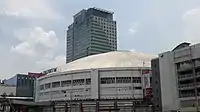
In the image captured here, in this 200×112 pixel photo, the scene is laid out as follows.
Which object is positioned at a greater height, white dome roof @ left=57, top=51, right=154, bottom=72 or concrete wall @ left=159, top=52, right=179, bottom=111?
white dome roof @ left=57, top=51, right=154, bottom=72

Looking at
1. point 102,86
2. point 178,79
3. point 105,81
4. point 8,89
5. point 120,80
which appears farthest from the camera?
point 8,89

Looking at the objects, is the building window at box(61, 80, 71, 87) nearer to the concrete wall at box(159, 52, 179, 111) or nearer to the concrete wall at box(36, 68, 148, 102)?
the concrete wall at box(36, 68, 148, 102)

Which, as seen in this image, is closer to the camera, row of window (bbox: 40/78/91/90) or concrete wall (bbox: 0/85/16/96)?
row of window (bbox: 40/78/91/90)

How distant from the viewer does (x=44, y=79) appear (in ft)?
333

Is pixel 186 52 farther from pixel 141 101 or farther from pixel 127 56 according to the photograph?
pixel 127 56

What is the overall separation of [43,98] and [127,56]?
102 feet

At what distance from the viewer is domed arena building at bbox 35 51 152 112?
80000mm

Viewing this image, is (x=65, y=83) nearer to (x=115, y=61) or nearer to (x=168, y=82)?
(x=115, y=61)

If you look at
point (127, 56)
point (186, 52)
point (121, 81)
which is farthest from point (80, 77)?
point (186, 52)

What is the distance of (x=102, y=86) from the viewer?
86188 millimetres

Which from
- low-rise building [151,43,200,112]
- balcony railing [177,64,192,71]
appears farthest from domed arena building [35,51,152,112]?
balcony railing [177,64,192,71]

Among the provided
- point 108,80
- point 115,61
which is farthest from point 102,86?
point 115,61

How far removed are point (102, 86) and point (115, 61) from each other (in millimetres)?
11472

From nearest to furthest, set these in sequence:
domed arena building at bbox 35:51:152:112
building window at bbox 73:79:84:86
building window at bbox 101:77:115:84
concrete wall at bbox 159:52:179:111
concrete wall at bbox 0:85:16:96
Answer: concrete wall at bbox 159:52:179:111 < domed arena building at bbox 35:51:152:112 < building window at bbox 101:77:115:84 < building window at bbox 73:79:84:86 < concrete wall at bbox 0:85:16:96
